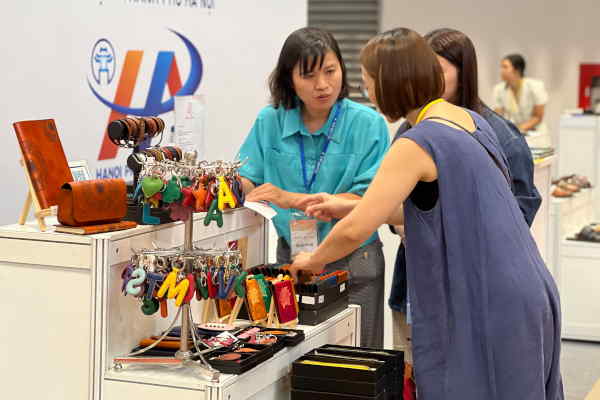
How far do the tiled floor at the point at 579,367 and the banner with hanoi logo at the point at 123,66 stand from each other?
6.95 ft

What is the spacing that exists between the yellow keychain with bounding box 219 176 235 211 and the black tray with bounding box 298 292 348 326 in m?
0.50

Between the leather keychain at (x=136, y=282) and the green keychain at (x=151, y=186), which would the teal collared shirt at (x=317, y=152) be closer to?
the green keychain at (x=151, y=186)

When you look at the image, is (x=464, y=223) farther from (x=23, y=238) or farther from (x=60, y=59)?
(x=60, y=59)

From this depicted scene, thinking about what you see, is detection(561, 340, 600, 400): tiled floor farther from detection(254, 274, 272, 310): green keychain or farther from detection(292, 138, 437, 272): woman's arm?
detection(292, 138, 437, 272): woman's arm

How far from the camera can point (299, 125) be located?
3.05 metres

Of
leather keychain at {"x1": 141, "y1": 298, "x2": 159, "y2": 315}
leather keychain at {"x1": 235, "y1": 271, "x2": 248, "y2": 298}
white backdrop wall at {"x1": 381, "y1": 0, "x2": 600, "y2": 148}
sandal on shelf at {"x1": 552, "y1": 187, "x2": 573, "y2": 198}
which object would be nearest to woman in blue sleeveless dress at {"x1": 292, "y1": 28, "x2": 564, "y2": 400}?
leather keychain at {"x1": 235, "y1": 271, "x2": 248, "y2": 298}

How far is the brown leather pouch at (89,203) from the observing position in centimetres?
210

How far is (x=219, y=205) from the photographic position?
216cm

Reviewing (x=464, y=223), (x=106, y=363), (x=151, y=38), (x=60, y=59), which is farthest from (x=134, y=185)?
(x=151, y=38)

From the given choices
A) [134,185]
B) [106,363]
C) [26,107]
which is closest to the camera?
[106,363]

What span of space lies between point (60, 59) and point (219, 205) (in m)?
1.55

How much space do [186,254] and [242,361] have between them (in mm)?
288

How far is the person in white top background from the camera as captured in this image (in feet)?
31.1

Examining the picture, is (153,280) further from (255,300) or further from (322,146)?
(322,146)
